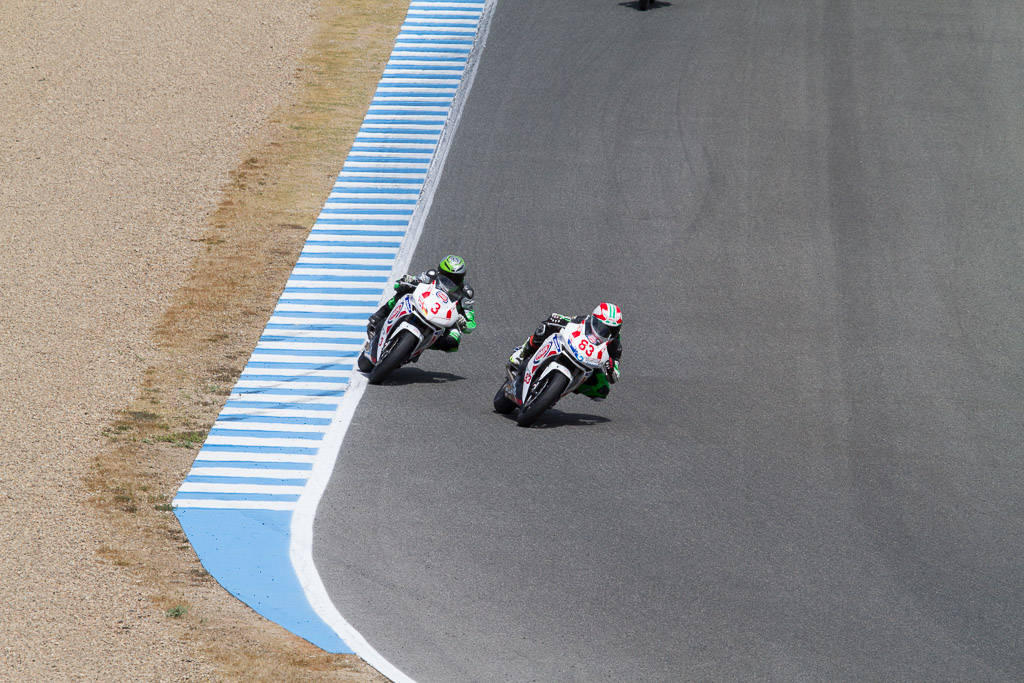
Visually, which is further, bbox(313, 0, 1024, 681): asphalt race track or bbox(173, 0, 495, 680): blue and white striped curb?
bbox(173, 0, 495, 680): blue and white striped curb

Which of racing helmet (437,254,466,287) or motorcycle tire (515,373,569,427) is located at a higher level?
racing helmet (437,254,466,287)

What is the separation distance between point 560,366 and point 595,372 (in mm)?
503

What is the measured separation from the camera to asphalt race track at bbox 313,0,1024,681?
10.1 meters

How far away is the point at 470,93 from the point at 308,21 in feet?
19.3

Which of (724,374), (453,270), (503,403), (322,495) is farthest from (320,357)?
(724,374)

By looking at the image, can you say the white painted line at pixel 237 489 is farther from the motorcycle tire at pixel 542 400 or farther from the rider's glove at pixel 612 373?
the rider's glove at pixel 612 373

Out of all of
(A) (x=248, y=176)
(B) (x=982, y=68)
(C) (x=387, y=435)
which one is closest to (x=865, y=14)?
(B) (x=982, y=68)

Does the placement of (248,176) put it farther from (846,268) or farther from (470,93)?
(846,268)

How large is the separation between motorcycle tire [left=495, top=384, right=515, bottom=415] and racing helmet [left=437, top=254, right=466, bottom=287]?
1580 millimetres

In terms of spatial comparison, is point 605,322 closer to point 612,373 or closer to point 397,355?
point 612,373

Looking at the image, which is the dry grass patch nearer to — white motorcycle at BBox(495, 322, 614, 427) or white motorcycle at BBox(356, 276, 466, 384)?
white motorcycle at BBox(356, 276, 466, 384)

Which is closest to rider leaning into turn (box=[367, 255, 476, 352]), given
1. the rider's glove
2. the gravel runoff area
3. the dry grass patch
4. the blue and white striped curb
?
the blue and white striped curb

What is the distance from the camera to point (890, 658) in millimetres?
9609

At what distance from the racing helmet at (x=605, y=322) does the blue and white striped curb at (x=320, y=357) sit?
11.1 ft
